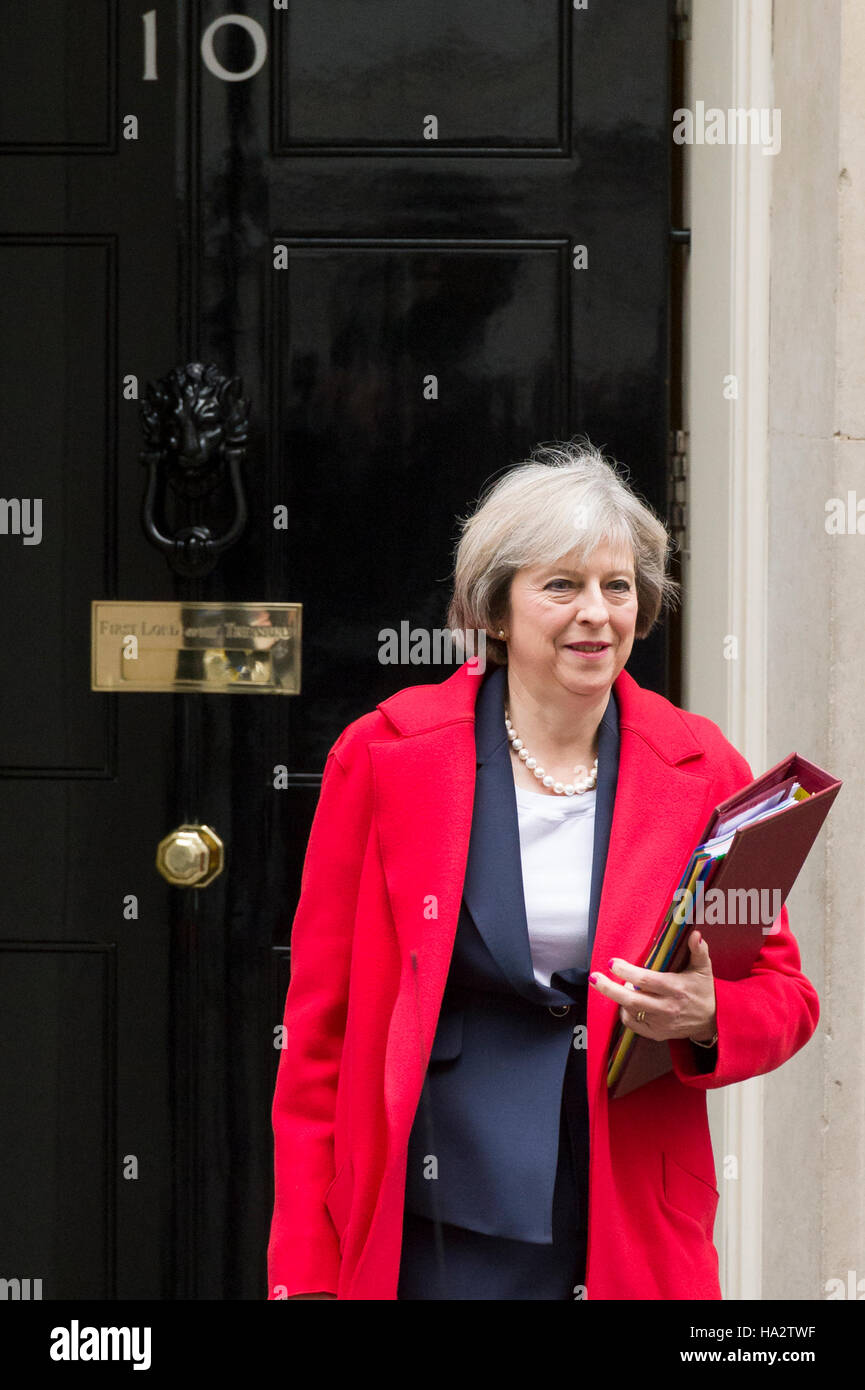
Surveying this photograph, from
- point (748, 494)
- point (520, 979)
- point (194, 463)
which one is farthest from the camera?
point (194, 463)

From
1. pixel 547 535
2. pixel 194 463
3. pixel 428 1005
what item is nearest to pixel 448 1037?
pixel 428 1005

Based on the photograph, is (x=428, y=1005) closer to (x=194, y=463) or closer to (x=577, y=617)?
(x=577, y=617)

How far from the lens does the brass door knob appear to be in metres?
2.77

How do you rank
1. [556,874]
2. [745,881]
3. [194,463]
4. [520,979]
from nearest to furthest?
[745,881]
[520,979]
[556,874]
[194,463]

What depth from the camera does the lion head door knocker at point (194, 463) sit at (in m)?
2.73

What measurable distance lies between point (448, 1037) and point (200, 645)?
121cm

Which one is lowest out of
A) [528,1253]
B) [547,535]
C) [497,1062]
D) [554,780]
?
[528,1253]

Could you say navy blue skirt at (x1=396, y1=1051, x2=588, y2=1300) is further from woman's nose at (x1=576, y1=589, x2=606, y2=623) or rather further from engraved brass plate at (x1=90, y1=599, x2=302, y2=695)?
engraved brass plate at (x1=90, y1=599, x2=302, y2=695)

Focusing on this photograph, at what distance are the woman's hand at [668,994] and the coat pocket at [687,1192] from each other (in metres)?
0.23

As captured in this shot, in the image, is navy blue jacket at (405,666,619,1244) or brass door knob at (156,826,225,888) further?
brass door knob at (156,826,225,888)

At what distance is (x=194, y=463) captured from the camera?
2.72 metres

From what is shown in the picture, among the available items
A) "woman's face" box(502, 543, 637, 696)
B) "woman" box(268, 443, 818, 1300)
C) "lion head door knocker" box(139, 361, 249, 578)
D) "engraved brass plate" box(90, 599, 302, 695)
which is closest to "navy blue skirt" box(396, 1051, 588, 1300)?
"woman" box(268, 443, 818, 1300)

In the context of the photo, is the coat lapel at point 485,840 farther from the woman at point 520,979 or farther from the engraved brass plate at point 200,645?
the engraved brass plate at point 200,645

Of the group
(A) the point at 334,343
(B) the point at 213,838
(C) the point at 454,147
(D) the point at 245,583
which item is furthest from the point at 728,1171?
(C) the point at 454,147
